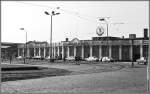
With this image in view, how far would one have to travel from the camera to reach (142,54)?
88.7 m

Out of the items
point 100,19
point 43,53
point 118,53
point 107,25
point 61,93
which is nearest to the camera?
point 61,93

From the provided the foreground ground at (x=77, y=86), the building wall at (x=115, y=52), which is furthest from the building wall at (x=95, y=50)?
the foreground ground at (x=77, y=86)

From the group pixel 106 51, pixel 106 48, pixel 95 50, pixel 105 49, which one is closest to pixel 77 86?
pixel 106 51

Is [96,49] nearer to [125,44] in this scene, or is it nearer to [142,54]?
[125,44]

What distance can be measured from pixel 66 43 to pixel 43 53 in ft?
59.1

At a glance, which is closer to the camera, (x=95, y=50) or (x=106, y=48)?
(x=106, y=48)

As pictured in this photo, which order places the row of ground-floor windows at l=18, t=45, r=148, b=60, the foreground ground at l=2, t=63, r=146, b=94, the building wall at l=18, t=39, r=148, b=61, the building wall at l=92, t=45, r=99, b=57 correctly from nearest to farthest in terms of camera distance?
the foreground ground at l=2, t=63, r=146, b=94
the row of ground-floor windows at l=18, t=45, r=148, b=60
the building wall at l=18, t=39, r=148, b=61
the building wall at l=92, t=45, r=99, b=57

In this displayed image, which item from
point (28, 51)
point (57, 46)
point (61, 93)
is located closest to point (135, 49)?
point (57, 46)

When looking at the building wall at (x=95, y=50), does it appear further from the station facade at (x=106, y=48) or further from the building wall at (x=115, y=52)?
the building wall at (x=115, y=52)

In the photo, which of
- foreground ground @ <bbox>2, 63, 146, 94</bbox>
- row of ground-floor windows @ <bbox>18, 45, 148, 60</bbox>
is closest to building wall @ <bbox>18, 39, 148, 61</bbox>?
row of ground-floor windows @ <bbox>18, 45, 148, 60</bbox>

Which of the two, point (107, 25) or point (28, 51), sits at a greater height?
point (107, 25)

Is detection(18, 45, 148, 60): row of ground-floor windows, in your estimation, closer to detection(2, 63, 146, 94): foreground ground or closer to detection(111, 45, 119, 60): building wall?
detection(111, 45, 119, 60): building wall

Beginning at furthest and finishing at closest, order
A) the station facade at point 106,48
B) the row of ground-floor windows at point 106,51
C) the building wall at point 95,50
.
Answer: the building wall at point 95,50 < the station facade at point 106,48 < the row of ground-floor windows at point 106,51

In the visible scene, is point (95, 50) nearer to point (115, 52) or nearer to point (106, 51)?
point (106, 51)
